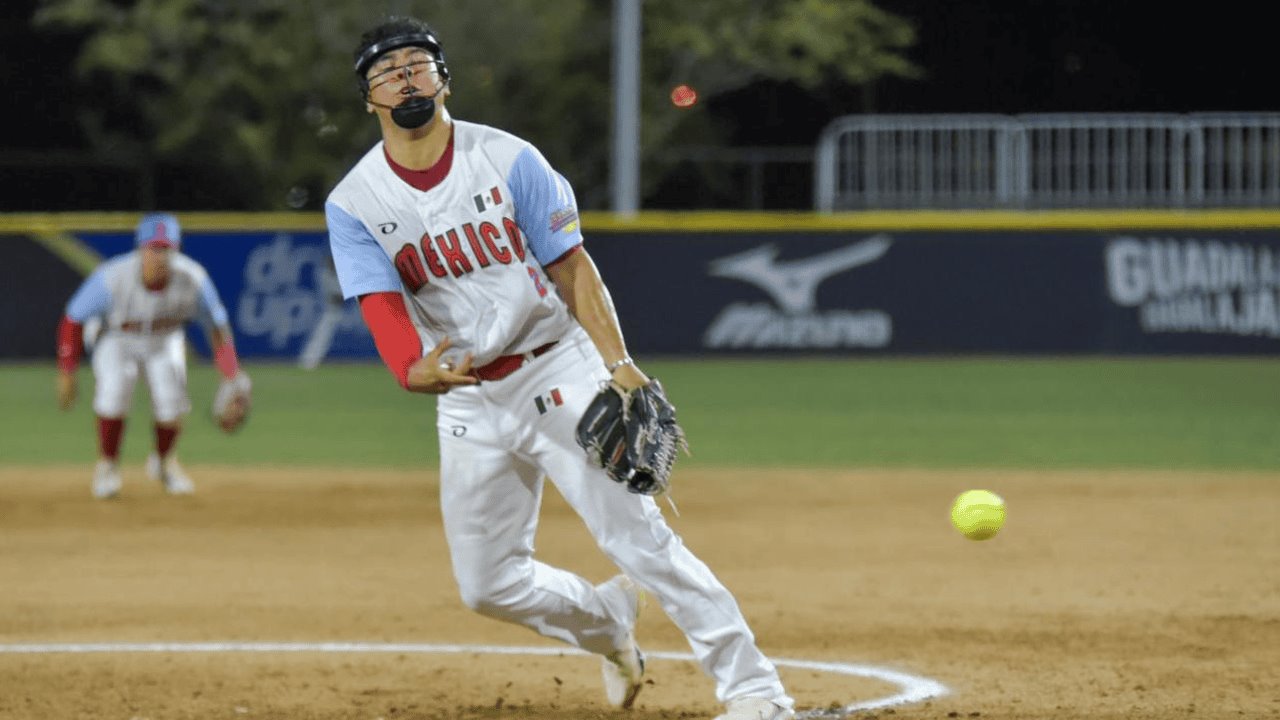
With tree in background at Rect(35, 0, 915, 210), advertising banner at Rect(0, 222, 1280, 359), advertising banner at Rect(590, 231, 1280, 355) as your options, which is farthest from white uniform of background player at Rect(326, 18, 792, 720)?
tree in background at Rect(35, 0, 915, 210)

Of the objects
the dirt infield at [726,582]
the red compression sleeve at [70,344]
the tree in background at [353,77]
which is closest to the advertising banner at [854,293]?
the tree in background at [353,77]

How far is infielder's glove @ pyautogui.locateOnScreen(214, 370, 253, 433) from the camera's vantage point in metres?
11.8

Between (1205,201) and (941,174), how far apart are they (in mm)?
2942

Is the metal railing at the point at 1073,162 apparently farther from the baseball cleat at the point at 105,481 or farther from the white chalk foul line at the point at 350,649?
the white chalk foul line at the point at 350,649

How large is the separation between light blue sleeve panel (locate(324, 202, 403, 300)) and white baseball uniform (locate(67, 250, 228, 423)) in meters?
6.45

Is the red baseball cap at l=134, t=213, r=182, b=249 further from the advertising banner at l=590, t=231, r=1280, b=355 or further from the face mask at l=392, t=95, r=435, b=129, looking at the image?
the advertising banner at l=590, t=231, r=1280, b=355

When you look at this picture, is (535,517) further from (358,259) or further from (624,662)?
(358,259)

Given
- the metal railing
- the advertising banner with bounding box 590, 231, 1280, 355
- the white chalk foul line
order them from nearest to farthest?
the white chalk foul line, the advertising banner with bounding box 590, 231, 1280, 355, the metal railing

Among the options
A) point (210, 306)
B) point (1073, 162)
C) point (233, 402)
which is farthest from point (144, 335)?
point (1073, 162)

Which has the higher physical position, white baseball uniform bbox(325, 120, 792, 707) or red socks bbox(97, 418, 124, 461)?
white baseball uniform bbox(325, 120, 792, 707)

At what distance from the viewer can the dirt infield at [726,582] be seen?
6457mm

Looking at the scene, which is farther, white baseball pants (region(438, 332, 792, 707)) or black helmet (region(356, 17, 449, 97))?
black helmet (region(356, 17, 449, 97))

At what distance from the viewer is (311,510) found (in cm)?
1129

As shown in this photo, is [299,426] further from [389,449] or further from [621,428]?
[621,428]
